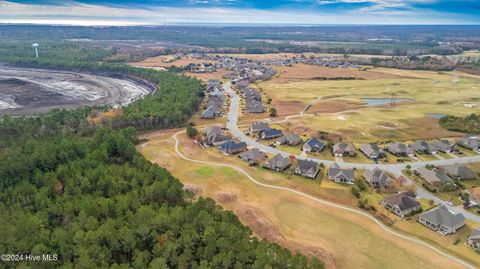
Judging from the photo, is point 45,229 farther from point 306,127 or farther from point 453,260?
point 306,127

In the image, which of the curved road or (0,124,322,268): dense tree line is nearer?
(0,124,322,268): dense tree line

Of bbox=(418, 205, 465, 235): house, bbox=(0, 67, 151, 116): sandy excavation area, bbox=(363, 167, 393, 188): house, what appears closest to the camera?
bbox=(418, 205, 465, 235): house

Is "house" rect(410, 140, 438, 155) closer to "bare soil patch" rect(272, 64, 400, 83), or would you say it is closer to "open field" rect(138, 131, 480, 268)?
"open field" rect(138, 131, 480, 268)

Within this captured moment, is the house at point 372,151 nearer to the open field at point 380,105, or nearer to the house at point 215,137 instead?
the open field at point 380,105

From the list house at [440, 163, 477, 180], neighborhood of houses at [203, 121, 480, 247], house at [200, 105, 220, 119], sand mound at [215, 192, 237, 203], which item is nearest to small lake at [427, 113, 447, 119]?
neighborhood of houses at [203, 121, 480, 247]

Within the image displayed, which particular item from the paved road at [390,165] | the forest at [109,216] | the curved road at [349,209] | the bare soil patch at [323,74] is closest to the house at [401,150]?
the paved road at [390,165]

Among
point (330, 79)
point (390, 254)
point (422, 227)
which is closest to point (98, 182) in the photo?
point (390, 254)
